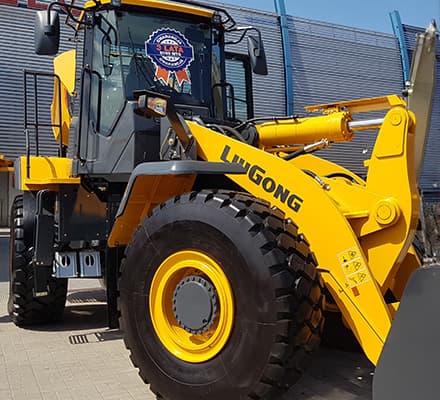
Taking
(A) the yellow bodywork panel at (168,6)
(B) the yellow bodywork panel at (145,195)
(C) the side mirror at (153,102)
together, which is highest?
(A) the yellow bodywork panel at (168,6)

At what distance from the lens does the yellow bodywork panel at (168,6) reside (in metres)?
4.89

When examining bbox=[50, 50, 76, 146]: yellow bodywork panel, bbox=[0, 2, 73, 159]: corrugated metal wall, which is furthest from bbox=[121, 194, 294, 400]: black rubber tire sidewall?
bbox=[0, 2, 73, 159]: corrugated metal wall

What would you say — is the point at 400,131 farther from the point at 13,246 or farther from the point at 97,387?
the point at 13,246

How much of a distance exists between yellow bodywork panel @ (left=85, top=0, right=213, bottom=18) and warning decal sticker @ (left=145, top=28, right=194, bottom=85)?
0.20m

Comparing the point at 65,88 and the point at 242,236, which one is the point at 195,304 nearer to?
the point at 242,236

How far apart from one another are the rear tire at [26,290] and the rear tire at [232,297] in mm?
2593

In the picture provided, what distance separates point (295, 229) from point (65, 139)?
12.5ft

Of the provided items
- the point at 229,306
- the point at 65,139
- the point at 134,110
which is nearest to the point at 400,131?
the point at 229,306

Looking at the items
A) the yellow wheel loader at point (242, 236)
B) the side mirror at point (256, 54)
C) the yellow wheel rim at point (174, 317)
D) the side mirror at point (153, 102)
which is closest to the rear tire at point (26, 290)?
the yellow wheel loader at point (242, 236)

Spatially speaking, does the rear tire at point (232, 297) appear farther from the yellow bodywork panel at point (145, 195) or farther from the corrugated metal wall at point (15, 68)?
the corrugated metal wall at point (15, 68)

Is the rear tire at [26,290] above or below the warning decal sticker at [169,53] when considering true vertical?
below

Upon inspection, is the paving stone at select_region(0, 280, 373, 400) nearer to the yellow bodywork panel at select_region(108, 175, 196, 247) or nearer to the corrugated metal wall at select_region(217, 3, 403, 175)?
the yellow bodywork panel at select_region(108, 175, 196, 247)

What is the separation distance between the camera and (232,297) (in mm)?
3064

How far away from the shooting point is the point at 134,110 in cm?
460
